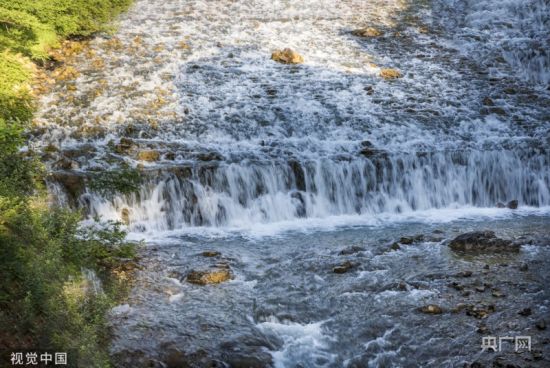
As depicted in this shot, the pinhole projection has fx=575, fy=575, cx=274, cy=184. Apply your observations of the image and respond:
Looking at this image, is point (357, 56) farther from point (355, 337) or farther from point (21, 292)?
point (21, 292)

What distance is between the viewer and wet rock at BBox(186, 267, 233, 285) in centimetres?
837

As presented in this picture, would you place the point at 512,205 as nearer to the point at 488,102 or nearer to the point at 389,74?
the point at 488,102

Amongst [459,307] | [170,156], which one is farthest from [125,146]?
[459,307]

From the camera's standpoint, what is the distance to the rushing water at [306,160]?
7473 mm

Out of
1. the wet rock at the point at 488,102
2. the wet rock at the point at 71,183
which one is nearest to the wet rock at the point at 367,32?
the wet rock at the point at 488,102

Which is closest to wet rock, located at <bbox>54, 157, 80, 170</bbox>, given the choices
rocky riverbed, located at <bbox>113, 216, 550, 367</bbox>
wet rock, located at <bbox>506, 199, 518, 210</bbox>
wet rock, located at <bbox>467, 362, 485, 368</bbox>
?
rocky riverbed, located at <bbox>113, 216, 550, 367</bbox>

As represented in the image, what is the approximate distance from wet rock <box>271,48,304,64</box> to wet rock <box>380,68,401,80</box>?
2.13m

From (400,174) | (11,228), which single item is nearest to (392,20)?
(400,174)

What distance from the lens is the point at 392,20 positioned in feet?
59.2

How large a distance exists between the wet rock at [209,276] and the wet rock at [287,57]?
25.9ft

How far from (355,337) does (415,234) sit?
3540 millimetres

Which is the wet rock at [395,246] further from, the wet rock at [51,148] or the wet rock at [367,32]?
the wet rock at [367,32]

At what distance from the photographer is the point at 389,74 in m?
14.6

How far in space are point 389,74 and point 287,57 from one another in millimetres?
2673
